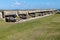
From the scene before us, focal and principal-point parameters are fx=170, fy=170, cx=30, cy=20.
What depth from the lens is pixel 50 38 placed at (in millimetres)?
13742

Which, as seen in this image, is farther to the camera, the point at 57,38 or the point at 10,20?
the point at 10,20

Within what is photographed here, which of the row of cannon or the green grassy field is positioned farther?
the row of cannon

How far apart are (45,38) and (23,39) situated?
1797 mm

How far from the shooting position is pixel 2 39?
13.8m

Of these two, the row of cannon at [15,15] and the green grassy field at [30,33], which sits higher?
the green grassy field at [30,33]

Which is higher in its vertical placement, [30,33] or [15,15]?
[30,33]

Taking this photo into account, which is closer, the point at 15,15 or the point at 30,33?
the point at 30,33

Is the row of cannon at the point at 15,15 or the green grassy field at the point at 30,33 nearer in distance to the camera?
the green grassy field at the point at 30,33

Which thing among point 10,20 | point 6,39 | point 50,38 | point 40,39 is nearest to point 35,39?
point 40,39

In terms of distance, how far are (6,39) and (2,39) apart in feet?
1.20

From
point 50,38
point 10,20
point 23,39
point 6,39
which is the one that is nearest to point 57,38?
point 50,38

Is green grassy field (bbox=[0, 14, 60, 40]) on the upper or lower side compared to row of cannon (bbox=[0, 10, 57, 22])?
upper

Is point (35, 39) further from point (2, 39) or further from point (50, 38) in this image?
point (2, 39)

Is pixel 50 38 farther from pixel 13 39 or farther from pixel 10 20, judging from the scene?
pixel 10 20
